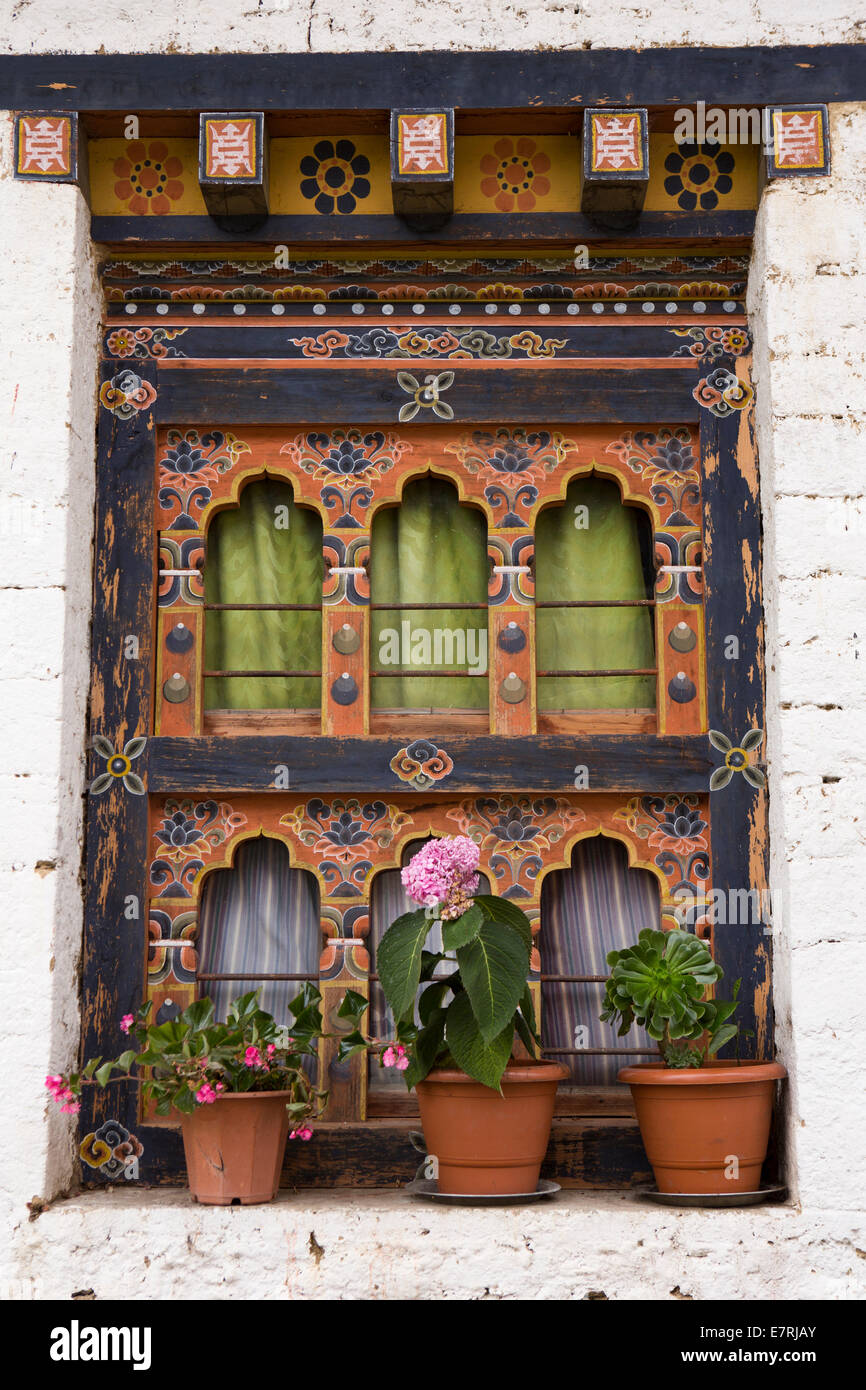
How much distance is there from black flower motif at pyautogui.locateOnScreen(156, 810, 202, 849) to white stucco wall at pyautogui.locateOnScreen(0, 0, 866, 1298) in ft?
0.93

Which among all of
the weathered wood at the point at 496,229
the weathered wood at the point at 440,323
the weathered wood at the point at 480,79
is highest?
A: the weathered wood at the point at 480,79

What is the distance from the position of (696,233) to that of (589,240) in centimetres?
35

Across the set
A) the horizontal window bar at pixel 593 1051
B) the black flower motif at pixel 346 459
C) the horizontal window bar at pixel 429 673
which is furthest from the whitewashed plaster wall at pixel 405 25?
the horizontal window bar at pixel 593 1051

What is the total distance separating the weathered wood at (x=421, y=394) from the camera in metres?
5.02

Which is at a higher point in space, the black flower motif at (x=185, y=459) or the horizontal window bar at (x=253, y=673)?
the black flower motif at (x=185, y=459)

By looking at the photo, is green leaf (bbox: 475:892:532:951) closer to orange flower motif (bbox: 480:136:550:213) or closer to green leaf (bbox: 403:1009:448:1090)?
green leaf (bbox: 403:1009:448:1090)

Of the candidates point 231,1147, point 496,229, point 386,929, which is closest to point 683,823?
point 386,929

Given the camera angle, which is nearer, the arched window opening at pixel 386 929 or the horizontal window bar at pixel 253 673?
the arched window opening at pixel 386 929

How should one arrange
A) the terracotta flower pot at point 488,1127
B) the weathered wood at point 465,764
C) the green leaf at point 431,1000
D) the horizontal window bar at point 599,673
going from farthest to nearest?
the horizontal window bar at point 599,673
the weathered wood at point 465,764
the green leaf at point 431,1000
the terracotta flower pot at point 488,1127

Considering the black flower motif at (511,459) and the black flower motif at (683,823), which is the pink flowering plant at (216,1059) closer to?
the black flower motif at (683,823)

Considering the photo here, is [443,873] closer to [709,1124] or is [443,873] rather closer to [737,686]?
[709,1124]

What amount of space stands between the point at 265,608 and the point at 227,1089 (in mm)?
1591

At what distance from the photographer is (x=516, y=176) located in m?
5.01

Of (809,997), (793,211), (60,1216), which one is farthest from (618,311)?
(60,1216)
